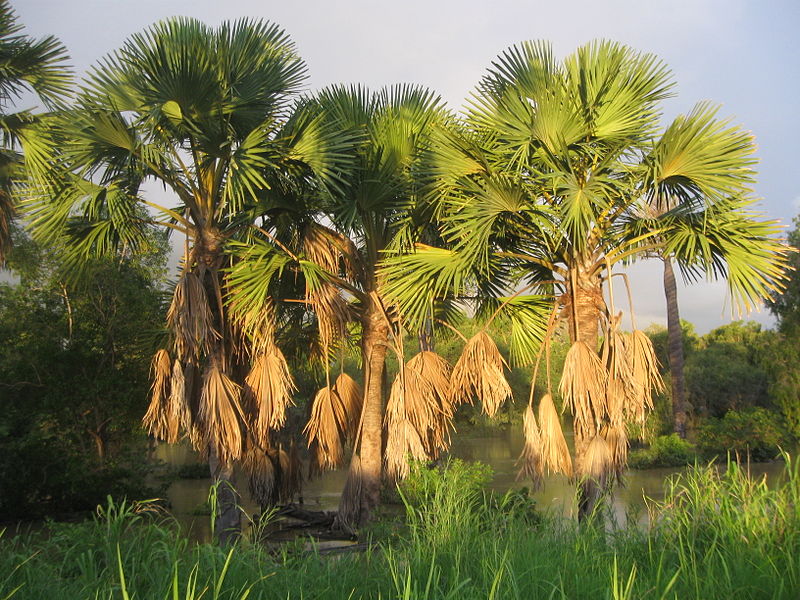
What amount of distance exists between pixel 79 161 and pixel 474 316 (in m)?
7.03

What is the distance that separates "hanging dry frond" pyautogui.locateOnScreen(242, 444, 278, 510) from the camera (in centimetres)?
1190

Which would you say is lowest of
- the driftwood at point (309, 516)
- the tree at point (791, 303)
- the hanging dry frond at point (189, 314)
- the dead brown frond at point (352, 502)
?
the driftwood at point (309, 516)

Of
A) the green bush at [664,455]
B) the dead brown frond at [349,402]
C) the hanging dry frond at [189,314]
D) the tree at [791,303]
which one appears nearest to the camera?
the hanging dry frond at [189,314]

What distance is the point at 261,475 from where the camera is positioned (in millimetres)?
12016

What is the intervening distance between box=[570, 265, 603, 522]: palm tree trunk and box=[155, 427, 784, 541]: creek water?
0.30 meters

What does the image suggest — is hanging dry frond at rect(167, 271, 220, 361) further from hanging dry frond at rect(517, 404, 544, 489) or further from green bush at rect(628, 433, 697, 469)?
green bush at rect(628, 433, 697, 469)

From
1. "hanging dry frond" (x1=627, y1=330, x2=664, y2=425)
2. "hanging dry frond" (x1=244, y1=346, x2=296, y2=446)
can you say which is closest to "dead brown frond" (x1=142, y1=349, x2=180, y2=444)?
"hanging dry frond" (x1=244, y1=346, x2=296, y2=446)

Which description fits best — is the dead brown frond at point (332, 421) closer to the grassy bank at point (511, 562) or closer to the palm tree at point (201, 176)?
the palm tree at point (201, 176)

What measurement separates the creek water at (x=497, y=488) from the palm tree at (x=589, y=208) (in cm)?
111

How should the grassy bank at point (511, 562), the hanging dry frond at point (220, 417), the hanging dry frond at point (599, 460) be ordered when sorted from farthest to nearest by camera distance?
the hanging dry frond at point (220, 417) → the hanging dry frond at point (599, 460) → the grassy bank at point (511, 562)

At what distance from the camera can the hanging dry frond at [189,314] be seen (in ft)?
33.7

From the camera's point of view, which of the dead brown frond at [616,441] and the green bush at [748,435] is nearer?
the dead brown frond at [616,441]

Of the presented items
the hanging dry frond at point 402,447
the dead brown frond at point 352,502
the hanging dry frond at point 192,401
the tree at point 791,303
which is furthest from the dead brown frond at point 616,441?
the tree at point 791,303

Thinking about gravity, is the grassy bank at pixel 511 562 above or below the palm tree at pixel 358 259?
below
